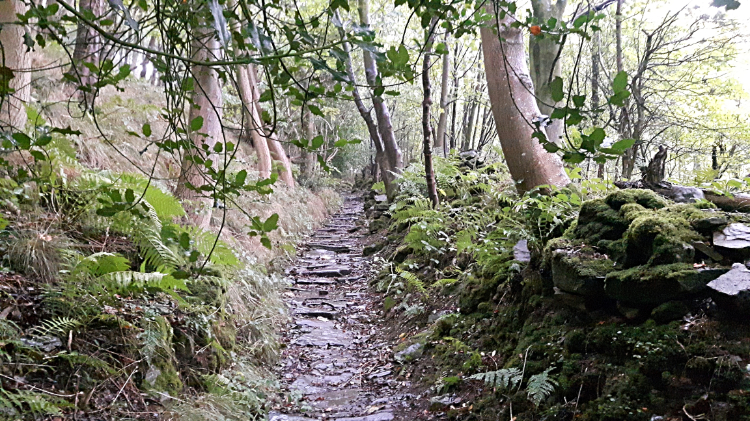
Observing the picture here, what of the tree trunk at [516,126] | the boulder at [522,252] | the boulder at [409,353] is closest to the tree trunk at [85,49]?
the boulder at [409,353]

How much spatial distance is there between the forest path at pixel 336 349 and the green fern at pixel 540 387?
130cm

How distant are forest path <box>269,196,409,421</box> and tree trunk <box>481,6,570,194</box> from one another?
2.57 meters

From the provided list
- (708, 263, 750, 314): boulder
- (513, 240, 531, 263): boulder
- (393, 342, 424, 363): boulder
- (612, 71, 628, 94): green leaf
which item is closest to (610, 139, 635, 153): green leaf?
(612, 71, 628, 94): green leaf

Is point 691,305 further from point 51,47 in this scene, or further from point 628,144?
point 51,47

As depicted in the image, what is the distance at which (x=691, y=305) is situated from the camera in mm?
Result: 2822

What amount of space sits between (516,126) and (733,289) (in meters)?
3.02

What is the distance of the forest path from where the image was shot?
13.5 ft

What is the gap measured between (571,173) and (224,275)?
12.8ft

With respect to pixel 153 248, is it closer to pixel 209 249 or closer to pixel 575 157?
pixel 209 249

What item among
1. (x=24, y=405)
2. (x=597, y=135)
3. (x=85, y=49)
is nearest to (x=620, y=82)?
(x=597, y=135)

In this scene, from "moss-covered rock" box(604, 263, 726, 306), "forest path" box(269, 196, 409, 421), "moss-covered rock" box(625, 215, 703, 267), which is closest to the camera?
"moss-covered rock" box(604, 263, 726, 306)

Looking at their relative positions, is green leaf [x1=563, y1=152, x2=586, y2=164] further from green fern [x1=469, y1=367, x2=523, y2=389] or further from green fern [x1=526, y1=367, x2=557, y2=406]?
green fern [x1=469, y1=367, x2=523, y2=389]

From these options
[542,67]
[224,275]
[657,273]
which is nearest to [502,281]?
[657,273]

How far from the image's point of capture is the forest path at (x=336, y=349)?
411 centimetres
